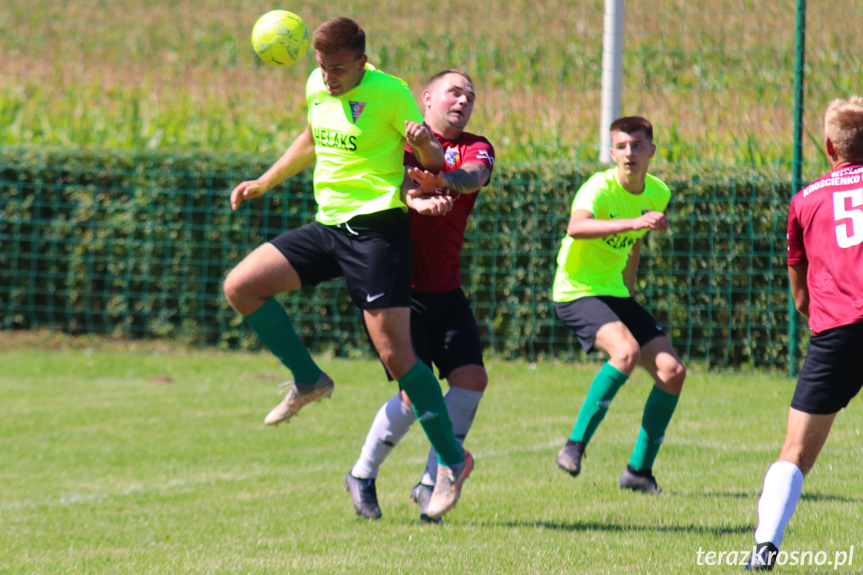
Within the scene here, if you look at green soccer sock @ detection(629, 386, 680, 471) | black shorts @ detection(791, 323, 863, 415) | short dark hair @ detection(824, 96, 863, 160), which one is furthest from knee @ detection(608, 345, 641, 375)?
short dark hair @ detection(824, 96, 863, 160)

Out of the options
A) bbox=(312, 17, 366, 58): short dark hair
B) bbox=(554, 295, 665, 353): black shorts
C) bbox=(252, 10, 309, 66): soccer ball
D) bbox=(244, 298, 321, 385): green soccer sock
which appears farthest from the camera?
bbox=(554, 295, 665, 353): black shorts

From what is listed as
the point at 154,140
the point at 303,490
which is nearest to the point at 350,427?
the point at 303,490

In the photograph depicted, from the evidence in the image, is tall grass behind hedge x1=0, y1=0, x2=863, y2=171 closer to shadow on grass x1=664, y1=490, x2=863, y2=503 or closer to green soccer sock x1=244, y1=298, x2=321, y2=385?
shadow on grass x1=664, y1=490, x2=863, y2=503

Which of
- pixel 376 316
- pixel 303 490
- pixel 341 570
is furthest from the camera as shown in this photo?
pixel 303 490

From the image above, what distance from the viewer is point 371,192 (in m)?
5.00

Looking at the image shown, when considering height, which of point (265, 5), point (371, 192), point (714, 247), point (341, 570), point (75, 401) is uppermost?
point (265, 5)

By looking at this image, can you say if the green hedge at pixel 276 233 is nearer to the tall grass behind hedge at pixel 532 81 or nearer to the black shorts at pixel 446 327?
the tall grass behind hedge at pixel 532 81

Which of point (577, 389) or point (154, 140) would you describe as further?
point (154, 140)

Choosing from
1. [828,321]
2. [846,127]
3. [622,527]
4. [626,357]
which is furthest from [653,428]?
[846,127]

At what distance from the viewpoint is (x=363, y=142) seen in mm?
4977

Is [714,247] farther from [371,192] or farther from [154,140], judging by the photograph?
[154,140]

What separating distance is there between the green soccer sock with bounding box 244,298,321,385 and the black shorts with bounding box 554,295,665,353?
1.64 m

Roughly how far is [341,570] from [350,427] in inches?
151

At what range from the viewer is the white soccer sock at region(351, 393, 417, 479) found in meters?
5.52
